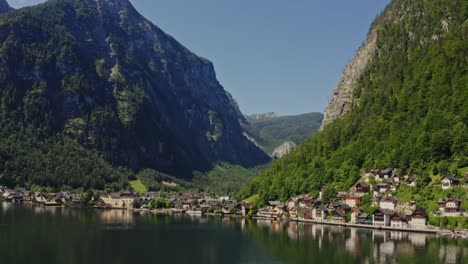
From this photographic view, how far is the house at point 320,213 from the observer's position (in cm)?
13325

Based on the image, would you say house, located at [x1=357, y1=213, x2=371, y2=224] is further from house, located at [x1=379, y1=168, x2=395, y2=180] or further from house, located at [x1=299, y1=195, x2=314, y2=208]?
house, located at [x1=299, y1=195, x2=314, y2=208]

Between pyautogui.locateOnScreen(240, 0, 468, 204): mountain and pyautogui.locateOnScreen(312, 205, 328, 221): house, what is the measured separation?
8700mm

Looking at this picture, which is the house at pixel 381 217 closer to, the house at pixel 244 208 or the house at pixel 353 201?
the house at pixel 353 201

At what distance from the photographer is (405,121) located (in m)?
153

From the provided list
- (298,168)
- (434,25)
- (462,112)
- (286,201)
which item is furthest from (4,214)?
(434,25)

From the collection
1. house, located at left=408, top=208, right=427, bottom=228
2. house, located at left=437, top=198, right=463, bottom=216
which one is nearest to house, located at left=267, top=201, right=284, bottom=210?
house, located at left=408, top=208, right=427, bottom=228

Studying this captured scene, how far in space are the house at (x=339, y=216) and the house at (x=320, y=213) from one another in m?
3.71

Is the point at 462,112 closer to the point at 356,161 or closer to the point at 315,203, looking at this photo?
the point at 356,161

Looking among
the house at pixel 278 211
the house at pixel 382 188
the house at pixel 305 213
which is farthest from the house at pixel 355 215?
the house at pixel 278 211

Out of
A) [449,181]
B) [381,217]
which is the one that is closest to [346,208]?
[381,217]

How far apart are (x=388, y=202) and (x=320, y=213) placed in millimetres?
20967

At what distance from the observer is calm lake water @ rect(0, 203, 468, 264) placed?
7375 centimetres

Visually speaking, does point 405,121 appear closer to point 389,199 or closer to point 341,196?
point 341,196

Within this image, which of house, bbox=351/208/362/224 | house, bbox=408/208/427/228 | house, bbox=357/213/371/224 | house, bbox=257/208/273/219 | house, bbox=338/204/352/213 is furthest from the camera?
house, bbox=257/208/273/219
